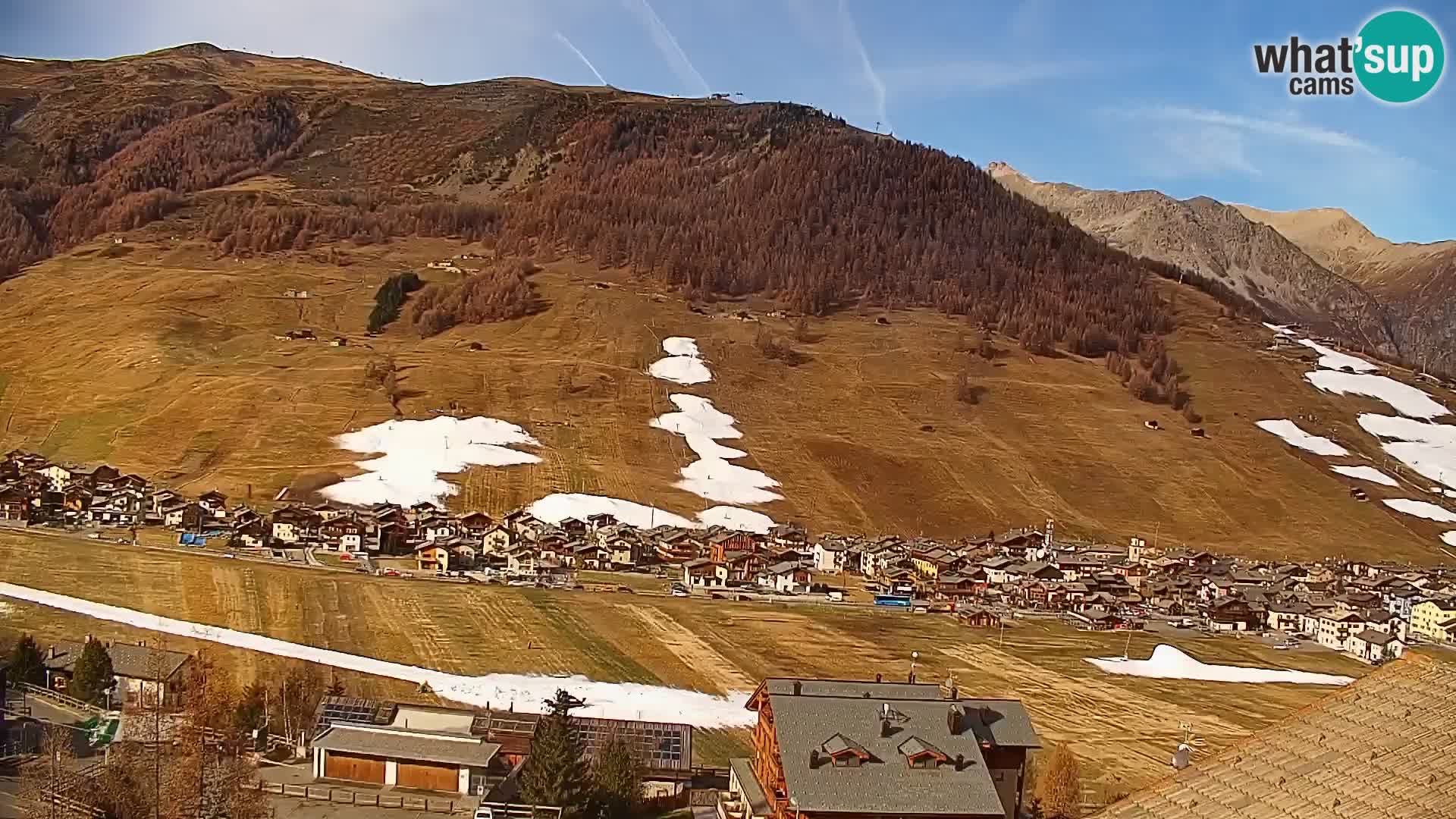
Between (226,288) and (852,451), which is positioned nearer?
(852,451)

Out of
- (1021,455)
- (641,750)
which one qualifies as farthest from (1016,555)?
(641,750)

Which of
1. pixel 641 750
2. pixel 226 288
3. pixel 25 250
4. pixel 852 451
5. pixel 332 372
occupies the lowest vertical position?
pixel 641 750

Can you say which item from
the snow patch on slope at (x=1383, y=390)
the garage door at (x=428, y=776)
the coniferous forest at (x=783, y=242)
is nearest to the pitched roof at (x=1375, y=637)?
the garage door at (x=428, y=776)

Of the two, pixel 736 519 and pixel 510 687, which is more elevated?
pixel 736 519

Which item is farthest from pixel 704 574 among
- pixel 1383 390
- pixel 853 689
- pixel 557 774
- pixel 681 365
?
pixel 1383 390

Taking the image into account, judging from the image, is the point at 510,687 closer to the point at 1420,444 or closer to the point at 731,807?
the point at 731,807

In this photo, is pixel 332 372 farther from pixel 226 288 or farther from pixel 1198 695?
pixel 1198 695

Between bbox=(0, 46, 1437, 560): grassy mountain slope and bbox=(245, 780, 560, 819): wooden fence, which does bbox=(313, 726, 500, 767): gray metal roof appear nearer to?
bbox=(245, 780, 560, 819): wooden fence
